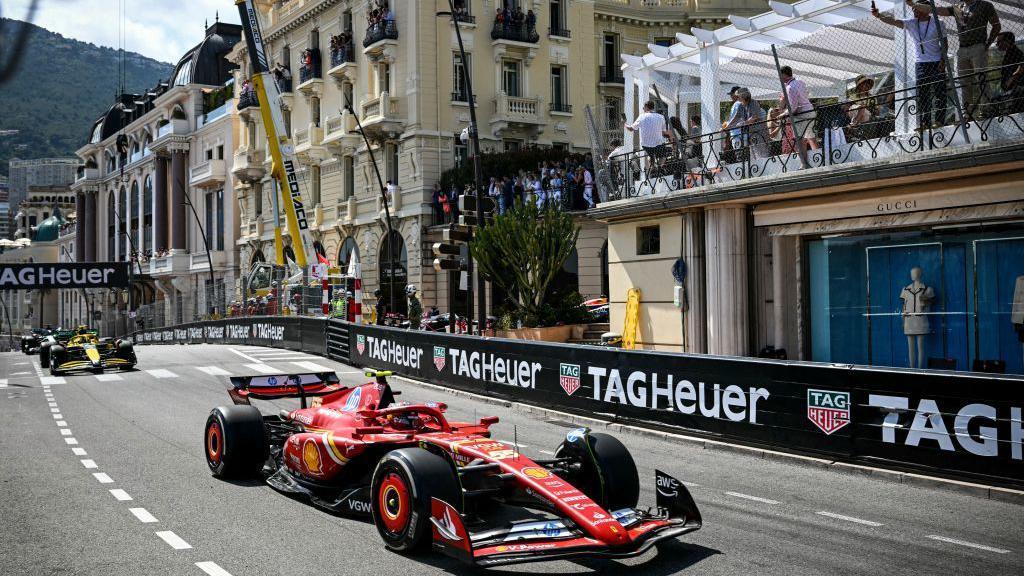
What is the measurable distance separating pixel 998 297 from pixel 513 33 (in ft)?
95.1

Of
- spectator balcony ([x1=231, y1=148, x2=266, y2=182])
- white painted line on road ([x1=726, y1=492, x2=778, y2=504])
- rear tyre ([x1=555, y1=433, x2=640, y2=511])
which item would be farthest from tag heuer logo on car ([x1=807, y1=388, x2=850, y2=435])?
spectator balcony ([x1=231, y1=148, x2=266, y2=182])

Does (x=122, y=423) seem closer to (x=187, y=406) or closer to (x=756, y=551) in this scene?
(x=187, y=406)

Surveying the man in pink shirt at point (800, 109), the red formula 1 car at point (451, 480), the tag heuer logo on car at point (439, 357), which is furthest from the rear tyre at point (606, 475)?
the tag heuer logo on car at point (439, 357)

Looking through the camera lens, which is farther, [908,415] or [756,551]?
[908,415]

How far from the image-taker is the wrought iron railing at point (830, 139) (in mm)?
13102

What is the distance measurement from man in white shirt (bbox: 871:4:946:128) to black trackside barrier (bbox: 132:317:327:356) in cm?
1683

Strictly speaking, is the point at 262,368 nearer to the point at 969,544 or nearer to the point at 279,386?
the point at 279,386

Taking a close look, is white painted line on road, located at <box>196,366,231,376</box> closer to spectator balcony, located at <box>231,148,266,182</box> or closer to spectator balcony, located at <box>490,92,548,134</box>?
spectator balcony, located at <box>490,92,548,134</box>

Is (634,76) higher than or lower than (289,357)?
higher

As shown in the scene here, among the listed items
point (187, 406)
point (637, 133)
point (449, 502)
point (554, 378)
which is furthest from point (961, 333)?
point (187, 406)

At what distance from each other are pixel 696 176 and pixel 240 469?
11.5 metres

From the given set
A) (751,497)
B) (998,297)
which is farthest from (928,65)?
(751,497)

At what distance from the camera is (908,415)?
978 cm

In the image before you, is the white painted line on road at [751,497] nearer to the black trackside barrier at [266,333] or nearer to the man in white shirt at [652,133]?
the man in white shirt at [652,133]
